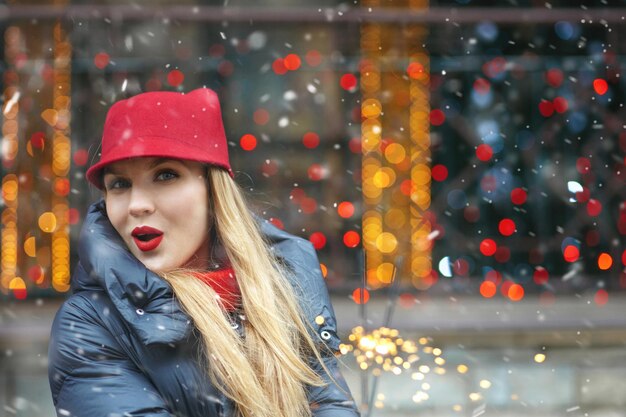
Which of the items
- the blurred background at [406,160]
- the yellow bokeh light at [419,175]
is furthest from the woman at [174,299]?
the yellow bokeh light at [419,175]

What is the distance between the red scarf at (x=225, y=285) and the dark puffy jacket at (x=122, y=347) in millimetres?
120

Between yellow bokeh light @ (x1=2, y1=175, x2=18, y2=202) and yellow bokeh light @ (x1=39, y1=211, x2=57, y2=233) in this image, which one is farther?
yellow bokeh light @ (x1=39, y1=211, x2=57, y2=233)

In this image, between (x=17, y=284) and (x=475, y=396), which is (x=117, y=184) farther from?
(x=17, y=284)

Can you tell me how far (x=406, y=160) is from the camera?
21.9 ft

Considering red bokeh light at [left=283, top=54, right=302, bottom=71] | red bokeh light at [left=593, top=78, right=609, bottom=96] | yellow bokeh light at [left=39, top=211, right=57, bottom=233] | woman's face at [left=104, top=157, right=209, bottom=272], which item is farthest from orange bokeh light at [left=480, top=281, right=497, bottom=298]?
woman's face at [left=104, top=157, right=209, bottom=272]

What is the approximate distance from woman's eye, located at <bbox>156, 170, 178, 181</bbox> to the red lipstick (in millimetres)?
112

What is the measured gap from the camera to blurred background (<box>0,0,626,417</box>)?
6.03m

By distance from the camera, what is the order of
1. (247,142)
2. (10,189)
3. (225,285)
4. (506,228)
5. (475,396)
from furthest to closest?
(506,228), (247,142), (10,189), (475,396), (225,285)

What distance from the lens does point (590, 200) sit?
6801mm

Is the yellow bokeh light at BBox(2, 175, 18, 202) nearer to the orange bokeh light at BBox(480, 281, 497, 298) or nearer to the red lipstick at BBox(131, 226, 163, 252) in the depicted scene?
the orange bokeh light at BBox(480, 281, 497, 298)

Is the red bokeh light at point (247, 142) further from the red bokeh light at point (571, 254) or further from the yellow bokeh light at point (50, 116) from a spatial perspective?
the red bokeh light at point (571, 254)

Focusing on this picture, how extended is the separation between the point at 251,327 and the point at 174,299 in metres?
0.20

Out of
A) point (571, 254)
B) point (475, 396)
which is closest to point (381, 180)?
point (571, 254)

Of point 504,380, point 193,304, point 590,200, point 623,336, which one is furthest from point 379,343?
point 193,304
